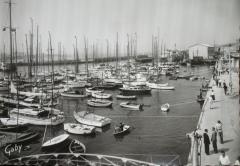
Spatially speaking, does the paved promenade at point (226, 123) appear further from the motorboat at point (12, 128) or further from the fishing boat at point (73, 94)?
the fishing boat at point (73, 94)

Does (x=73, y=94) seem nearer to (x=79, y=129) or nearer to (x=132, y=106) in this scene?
(x=132, y=106)

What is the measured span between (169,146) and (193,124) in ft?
28.6

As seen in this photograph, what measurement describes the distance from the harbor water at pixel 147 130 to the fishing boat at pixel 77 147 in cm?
94

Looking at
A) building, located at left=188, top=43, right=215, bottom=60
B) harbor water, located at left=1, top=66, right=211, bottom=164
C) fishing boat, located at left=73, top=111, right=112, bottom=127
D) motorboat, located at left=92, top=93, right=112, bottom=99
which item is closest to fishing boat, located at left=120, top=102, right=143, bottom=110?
harbor water, located at left=1, top=66, right=211, bottom=164

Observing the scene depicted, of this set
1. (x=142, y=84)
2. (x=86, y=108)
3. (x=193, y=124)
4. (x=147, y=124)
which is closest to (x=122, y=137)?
(x=147, y=124)

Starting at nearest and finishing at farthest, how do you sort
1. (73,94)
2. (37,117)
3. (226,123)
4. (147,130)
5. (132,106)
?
1. (226,123)
2. (147,130)
3. (37,117)
4. (132,106)
5. (73,94)

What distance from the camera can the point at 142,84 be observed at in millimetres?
68438

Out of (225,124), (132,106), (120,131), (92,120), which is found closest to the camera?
(225,124)

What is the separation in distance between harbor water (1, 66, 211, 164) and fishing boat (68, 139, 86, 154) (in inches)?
36.9

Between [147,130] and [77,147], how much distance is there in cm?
980

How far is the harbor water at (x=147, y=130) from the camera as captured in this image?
2848 cm

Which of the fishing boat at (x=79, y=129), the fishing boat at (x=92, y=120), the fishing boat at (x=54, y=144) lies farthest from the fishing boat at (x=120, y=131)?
the fishing boat at (x=54, y=144)

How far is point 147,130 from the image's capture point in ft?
117

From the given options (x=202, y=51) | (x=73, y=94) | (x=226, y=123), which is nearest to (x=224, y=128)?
(x=226, y=123)
